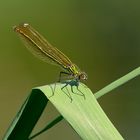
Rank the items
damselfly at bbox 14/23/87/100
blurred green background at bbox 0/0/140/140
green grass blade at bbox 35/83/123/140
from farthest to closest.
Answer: blurred green background at bbox 0/0/140/140, damselfly at bbox 14/23/87/100, green grass blade at bbox 35/83/123/140

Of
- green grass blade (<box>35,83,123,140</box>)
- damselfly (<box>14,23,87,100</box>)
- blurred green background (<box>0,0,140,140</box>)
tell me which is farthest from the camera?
blurred green background (<box>0,0,140,140</box>)

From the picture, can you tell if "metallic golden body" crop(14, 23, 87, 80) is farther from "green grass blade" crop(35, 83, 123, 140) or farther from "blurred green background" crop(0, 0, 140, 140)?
"blurred green background" crop(0, 0, 140, 140)

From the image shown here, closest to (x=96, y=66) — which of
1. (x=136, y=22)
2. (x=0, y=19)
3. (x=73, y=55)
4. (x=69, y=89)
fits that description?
(x=73, y=55)

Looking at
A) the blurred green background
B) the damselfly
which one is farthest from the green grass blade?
the blurred green background

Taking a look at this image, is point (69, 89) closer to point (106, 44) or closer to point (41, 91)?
point (41, 91)

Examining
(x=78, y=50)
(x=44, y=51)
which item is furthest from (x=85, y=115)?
(x=78, y=50)

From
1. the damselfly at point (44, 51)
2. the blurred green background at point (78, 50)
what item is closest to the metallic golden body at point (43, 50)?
the damselfly at point (44, 51)
